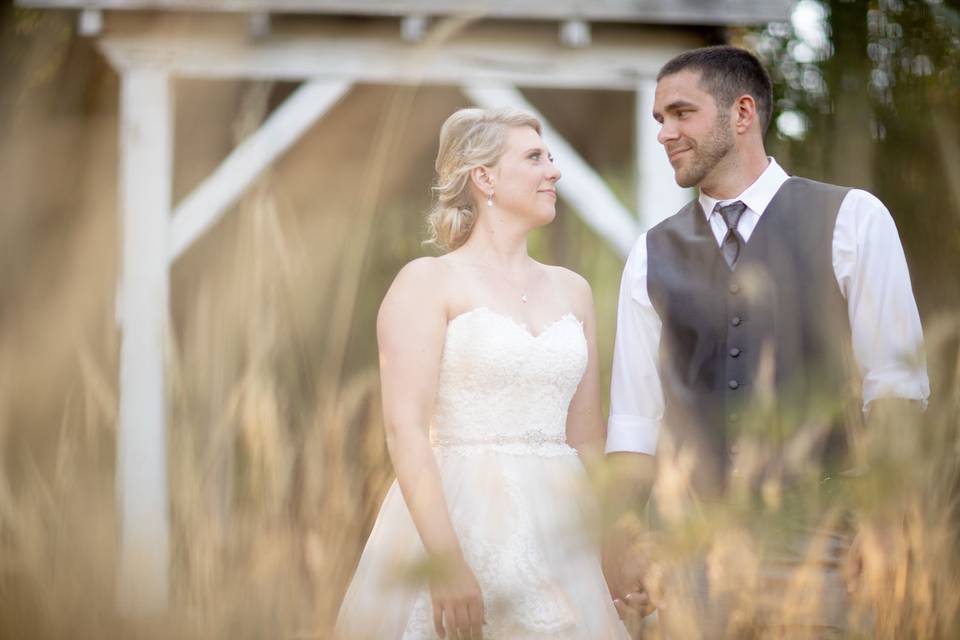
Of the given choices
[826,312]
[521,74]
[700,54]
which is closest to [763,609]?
[826,312]

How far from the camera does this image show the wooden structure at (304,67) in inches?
176

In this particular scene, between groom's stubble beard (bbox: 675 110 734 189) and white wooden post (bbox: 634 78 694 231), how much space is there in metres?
2.14

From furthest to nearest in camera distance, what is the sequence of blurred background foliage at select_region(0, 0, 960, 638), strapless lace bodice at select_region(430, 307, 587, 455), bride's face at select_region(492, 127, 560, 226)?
1. bride's face at select_region(492, 127, 560, 226)
2. strapless lace bodice at select_region(430, 307, 587, 455)
3. blurred background foliage at select_region(0, 0, 960, 638)

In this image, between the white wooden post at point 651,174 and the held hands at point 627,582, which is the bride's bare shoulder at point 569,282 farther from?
the white wooden post at point 651,174

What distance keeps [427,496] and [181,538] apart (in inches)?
20.5

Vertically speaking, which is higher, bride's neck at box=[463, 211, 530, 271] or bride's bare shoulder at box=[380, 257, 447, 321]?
bride's neck at box=[463, 211, 530, 271]

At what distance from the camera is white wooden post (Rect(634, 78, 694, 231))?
15.4 ft

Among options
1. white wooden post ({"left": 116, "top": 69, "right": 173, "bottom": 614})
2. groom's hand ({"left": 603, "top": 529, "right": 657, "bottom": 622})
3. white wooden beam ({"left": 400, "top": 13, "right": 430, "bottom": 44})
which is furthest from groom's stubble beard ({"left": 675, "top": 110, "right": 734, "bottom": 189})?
white wooden post ({"left": 116, "top": 69, "right": 173, "bottom": 614})

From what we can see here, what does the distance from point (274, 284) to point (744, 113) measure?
1265mm

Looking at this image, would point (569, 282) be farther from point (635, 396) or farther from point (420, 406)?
point (420, 406)

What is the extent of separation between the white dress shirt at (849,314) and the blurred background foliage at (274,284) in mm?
154

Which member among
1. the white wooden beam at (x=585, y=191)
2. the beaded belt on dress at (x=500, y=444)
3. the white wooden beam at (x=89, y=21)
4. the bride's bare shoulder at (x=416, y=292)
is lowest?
the beaded belt on dress at (x=500, y=444)

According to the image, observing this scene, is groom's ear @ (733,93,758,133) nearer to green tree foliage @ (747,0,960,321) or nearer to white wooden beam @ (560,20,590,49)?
white wooden beam @ (560,20,590,49)

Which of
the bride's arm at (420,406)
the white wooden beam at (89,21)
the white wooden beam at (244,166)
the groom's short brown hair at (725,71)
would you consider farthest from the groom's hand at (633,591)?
the white wooden beam at (89,21)
